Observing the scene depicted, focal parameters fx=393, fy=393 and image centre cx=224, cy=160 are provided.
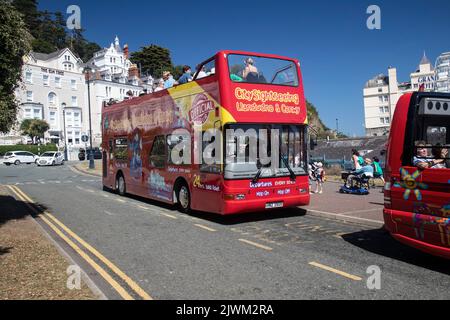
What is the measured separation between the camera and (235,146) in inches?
368

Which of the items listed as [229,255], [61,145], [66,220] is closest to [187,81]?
[66,220]

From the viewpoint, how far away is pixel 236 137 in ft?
30.6

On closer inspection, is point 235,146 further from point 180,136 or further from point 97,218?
point 97,218

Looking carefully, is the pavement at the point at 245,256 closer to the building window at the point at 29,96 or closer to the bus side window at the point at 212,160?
the bus side window at the point at 212,160

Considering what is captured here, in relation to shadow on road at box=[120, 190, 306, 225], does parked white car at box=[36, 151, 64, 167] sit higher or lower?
higher

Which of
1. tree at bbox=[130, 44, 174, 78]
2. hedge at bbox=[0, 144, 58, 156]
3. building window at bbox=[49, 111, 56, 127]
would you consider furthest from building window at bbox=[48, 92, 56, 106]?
tree at bbox=[130, 44, 174, 78]

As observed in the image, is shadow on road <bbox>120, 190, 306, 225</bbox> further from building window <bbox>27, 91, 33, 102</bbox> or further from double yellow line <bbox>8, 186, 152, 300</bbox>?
building window <bbox>27, 91, 33, 102</bbox>

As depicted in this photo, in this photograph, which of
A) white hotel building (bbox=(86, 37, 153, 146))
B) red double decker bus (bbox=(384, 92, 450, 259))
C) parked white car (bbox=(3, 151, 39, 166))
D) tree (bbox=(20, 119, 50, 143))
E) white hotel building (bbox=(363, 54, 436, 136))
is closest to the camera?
red double decker bus (bbox=(384, 92, 450, 259))

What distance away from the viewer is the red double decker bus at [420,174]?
544 centimetres

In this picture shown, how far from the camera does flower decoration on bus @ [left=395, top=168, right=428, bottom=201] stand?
5.72 meters

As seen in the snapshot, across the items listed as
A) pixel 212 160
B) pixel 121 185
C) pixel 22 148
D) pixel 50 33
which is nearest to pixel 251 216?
pixel 212 160

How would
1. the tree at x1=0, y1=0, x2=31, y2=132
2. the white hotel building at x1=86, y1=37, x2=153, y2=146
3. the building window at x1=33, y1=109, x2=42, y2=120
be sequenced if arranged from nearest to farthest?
the tree at x1=0, y1=0, x2=31, y2=132 < the building window at x1=33, y1=109, x2=42, y2=120 < the white hotel building at x1=86, y1=37, x2=153, y2=146

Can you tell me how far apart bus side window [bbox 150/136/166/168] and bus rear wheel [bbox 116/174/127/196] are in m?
3.26

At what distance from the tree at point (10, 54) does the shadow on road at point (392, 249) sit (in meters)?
7.54
